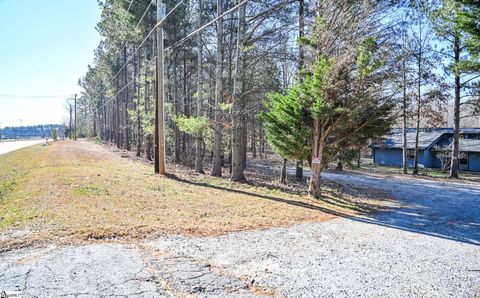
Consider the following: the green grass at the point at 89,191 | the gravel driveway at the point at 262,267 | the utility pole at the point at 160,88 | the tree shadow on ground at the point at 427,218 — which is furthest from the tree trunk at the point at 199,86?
the gravel driveway at the point at 262,267

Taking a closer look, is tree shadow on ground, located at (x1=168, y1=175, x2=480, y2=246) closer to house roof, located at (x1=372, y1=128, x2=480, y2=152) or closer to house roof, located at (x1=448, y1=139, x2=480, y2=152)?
house roof, located at (x1=448, y1=139, x2=480, y2=152)

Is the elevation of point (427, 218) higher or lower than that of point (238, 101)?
lower

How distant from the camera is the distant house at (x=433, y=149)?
30.9 meters

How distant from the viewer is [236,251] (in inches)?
199

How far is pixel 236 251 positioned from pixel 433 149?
33.1 metres

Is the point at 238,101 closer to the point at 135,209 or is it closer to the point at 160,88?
the point at 160,88

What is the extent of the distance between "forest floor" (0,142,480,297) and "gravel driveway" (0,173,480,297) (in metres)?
0.01

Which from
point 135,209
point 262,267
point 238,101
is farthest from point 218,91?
point 262,267

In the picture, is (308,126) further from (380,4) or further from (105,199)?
(105,199)

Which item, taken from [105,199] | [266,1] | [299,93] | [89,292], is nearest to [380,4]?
[299,93]

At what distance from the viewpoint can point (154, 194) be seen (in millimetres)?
9695

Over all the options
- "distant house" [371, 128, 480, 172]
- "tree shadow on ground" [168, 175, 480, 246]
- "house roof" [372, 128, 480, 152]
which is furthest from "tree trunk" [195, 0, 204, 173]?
"house roof" [372, 128, 480, 152]

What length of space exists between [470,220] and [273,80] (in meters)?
12.0

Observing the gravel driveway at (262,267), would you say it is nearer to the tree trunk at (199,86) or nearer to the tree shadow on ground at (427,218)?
the tree shadow on ground at (427,218)
